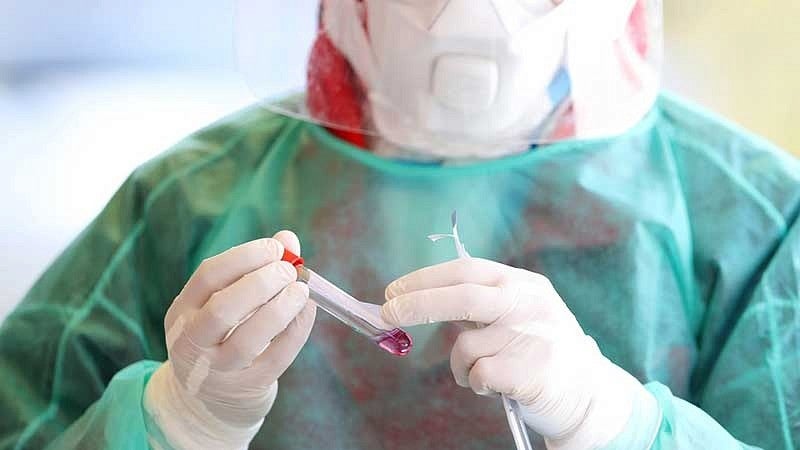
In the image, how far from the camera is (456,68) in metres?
0.94

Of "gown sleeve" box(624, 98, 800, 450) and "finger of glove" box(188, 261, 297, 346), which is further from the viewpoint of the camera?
"gown sleeve" box(624, 98, 800, 450)

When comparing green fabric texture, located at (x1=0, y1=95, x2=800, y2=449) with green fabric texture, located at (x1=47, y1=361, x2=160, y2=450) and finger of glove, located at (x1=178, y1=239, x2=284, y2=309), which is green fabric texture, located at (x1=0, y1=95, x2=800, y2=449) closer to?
green fabric texture, located at (x1=47, y1=361, x2=160, y2=450)

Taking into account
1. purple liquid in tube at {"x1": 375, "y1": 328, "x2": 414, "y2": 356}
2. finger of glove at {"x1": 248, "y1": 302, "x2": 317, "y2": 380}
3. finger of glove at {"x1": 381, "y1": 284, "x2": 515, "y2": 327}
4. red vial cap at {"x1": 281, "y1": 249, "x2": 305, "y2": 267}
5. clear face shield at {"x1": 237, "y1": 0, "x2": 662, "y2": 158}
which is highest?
clear face shield at {"x1": 237, "y1": 0, "x2": 662, "y2": 158}

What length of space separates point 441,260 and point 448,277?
199 mm

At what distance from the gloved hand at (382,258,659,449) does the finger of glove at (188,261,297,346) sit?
0.09m

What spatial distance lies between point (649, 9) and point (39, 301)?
2.23 feet

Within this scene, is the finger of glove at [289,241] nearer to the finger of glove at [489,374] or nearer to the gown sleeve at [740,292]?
the finger of glove at [489,374]

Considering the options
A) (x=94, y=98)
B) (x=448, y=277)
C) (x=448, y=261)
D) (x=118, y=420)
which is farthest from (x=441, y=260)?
(x=94, y=98)

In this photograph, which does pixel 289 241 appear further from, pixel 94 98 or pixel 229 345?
pixel 94 98

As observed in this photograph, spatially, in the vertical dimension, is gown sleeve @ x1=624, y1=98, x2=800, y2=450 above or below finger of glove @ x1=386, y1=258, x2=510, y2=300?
below

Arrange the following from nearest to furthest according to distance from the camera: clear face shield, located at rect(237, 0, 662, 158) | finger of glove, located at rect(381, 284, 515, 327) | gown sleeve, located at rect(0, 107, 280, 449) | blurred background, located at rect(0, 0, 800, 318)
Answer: finger of glove, located at rect(381, 284, 515, 327)
clear face shield, located at rect(237, 0, 662, 158)
gown sleeve, located at rect(0, 107, 280, 449)
blurred background, located at rect(0, 0, 800, 318)

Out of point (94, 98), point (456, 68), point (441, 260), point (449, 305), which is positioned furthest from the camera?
point (94, 98)

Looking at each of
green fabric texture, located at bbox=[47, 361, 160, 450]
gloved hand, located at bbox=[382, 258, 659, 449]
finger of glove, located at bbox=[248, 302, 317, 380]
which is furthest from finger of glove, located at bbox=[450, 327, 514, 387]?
green fabric texture, located at bbox=[47, 361, 160, 450]

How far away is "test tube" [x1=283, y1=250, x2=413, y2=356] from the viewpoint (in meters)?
0.84
